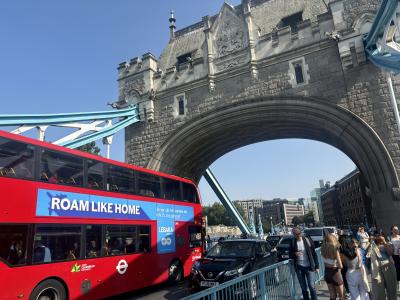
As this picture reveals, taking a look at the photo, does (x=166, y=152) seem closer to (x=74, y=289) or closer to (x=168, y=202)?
(x=168, y=202)

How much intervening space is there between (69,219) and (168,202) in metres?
3.96

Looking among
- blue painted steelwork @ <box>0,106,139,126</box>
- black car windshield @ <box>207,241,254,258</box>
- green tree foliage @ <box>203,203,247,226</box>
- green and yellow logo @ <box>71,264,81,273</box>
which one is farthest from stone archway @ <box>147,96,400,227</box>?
green tree foliage @ <box>203,203,247,226</box>

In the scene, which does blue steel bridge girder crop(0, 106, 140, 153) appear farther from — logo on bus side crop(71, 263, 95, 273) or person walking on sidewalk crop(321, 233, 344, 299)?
person walking on sidewalk crop(321, 233, 344, 299)

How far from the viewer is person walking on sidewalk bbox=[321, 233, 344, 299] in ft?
18.5

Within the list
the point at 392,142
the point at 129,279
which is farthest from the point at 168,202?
the point at 392,142

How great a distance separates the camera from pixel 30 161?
679cm

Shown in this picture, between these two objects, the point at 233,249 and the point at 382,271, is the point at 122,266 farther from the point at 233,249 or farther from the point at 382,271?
the point at 382,271

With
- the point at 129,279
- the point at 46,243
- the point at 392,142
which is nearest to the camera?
the point at 46,243

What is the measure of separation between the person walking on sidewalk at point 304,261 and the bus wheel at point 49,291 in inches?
194

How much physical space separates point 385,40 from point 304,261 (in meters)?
10.1

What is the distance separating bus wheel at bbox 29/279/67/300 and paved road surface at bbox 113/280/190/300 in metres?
2.38

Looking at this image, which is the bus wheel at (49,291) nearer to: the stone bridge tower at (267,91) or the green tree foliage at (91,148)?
the stone bridge tower at (267,91)

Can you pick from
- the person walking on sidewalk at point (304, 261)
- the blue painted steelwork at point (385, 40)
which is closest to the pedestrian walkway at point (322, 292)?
the person walking on sidewalk at point (304, 261)

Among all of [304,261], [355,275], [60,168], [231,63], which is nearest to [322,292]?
[304,261]
